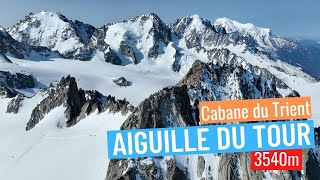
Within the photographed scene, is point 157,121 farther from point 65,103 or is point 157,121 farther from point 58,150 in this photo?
point 65,103

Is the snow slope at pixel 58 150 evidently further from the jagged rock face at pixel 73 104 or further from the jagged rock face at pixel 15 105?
the jagged rock face at pixel 15 105

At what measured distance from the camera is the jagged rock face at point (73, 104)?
97.8 m

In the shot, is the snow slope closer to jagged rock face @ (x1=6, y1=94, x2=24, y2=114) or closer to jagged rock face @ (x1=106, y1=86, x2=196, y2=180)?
jagged rock face @ (x1=106, y1=86, x2=196, y2=180)

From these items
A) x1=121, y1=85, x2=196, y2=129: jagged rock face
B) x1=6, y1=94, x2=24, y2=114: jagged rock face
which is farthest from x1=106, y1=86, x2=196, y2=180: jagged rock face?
x1=6, y1=94, x2=24, y2=114: jagged rock face

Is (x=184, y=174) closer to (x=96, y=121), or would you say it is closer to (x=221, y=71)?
(x=96, y=121)

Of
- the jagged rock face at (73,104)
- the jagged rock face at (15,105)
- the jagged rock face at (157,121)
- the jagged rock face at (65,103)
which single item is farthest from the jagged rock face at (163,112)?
the jagged rock face at (15,105)

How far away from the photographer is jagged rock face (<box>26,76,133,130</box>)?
97.8 metres

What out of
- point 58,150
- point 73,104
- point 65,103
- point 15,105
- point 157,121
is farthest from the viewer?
point 15,105

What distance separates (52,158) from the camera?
78.2m

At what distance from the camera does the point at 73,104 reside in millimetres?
109312

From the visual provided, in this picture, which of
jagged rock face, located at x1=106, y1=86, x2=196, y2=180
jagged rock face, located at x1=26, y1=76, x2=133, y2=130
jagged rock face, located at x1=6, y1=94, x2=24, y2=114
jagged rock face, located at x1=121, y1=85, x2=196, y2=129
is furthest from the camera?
jagged rock face, located at x1=6, y1=94, x2=24, y2=114

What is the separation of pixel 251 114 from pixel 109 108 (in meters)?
61.9

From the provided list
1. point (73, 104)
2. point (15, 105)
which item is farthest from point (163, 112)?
point (15, 105)

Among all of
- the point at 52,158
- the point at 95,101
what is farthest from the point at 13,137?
the point at 52,158
